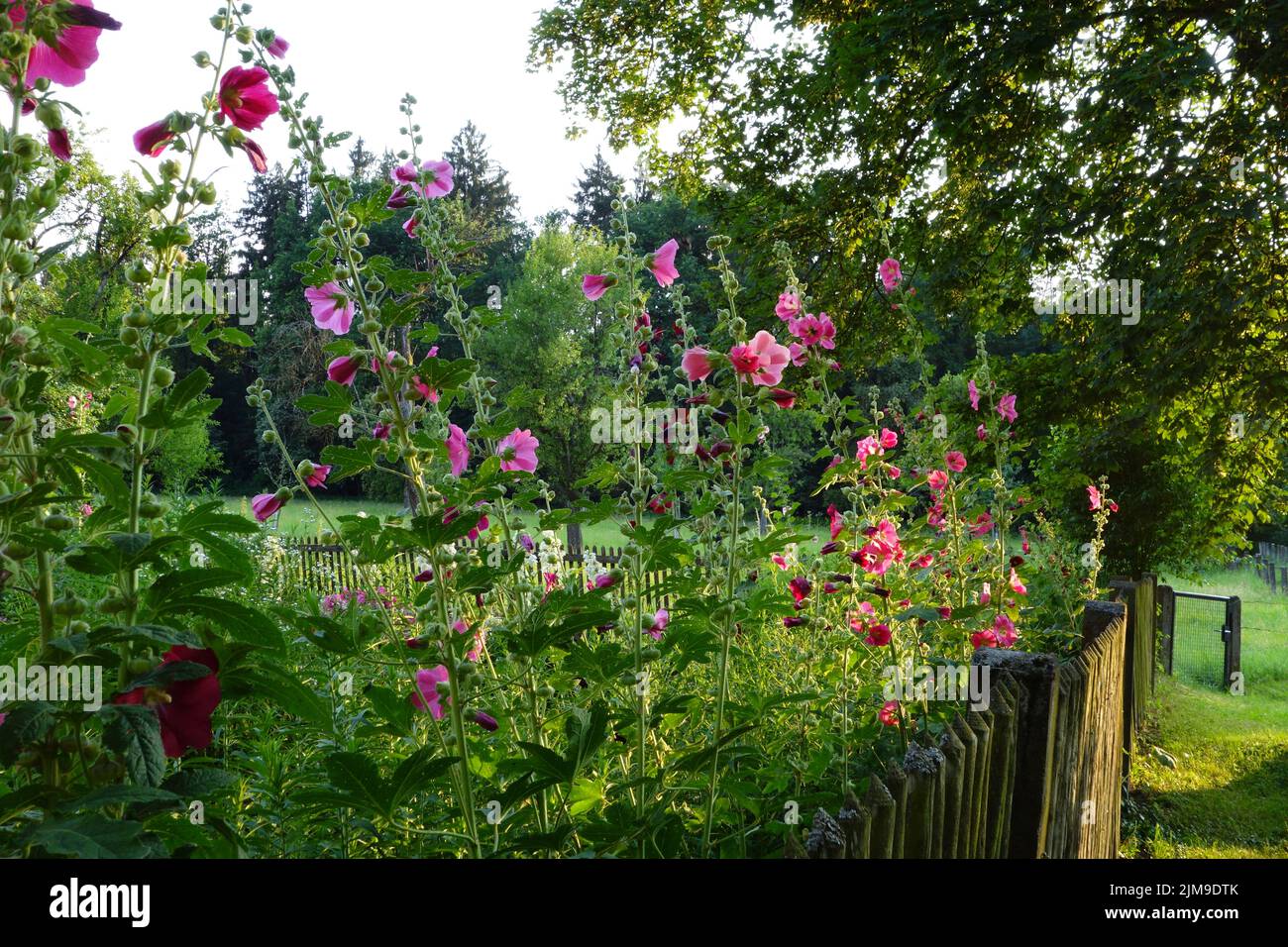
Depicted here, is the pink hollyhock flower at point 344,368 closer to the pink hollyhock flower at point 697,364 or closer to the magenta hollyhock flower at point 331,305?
the magenta hollyhock flower at point 331,305

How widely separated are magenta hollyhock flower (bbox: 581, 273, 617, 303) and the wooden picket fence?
117 cm

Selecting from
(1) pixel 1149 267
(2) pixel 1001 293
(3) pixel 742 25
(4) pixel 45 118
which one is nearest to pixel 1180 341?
(1) pixel 1149 267

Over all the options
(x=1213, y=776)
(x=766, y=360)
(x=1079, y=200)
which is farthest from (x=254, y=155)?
(x=1213, y=776)

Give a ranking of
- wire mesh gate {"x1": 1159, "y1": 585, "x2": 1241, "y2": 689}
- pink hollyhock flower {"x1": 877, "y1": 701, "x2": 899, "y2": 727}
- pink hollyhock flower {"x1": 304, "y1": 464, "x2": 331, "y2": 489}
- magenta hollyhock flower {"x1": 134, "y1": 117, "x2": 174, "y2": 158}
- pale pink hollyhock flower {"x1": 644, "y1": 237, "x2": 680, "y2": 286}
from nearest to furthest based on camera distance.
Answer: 1. magenta hollyhock flower {"x1": 134, "y1": 117, "x2": 174, "y2": 158}
2. pink hollyhock flower {"x1": 304, "y1": 464, "x2": 331, "y2": 489}
3. pale pink hollyhock flower {"x1": 644, "y1": 237, "x2": 680, "y2": 286}
4. pink hollyhock flower {"x1": 877, "y1": 701, "x2": 899, "y2": 727}
5. wire mesh gate {"x1": 1159, "y1": 585, "x2": 1241, "y2": 689}

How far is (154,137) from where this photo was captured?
46.1 inches

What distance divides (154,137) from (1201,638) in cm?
1335

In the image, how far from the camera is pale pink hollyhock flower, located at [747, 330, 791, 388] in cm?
178

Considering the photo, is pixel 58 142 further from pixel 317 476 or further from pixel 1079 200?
pixel 1079 200

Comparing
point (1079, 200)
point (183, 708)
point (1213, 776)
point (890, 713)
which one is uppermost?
point (1079, 200)

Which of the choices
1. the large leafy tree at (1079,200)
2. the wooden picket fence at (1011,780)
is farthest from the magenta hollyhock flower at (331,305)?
the large leafy tree at (1079,200)

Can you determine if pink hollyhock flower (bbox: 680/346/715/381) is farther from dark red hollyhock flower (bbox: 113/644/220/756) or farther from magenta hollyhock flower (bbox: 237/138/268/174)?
dark red hollyhock flower (bbox: 113/644/220/756)

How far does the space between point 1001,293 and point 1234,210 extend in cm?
208

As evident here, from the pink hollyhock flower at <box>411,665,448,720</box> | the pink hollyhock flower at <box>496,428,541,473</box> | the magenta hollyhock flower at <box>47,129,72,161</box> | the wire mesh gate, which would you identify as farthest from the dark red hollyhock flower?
the wire mesh gate
